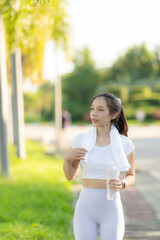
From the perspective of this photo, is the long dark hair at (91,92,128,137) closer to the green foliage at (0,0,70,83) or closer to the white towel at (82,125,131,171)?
the white towel at (82,125,131,171)

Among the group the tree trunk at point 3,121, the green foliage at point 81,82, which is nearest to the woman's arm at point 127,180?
the tree trunk at point 3,121

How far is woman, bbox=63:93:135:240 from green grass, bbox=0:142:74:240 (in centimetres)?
158

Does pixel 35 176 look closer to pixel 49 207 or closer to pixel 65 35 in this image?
pixel 49 207

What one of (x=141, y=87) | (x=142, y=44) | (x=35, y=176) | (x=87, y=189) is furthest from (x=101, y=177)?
(x=142, y=44)

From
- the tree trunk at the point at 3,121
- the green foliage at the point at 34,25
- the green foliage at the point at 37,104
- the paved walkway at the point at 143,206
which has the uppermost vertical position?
the green foliage at the point at 34,25

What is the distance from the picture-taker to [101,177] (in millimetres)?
2262

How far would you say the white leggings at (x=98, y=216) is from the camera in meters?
2.22

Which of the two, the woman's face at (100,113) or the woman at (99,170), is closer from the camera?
the woman at (99,170)

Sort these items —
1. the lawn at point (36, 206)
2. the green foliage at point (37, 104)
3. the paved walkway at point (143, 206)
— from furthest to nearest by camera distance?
the green foliage at point (37, 104), the paved walkway at point (143, 206), the lawn at point (36, 206)

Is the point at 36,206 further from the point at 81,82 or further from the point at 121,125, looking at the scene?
the point at 81,82

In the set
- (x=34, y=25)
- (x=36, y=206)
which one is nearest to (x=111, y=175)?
(x=36, y=206)

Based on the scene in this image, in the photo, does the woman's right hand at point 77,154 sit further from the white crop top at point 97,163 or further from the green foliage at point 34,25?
the green foliage at point 34,25

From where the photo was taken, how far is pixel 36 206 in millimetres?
5086

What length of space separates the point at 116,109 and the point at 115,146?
305 mm
